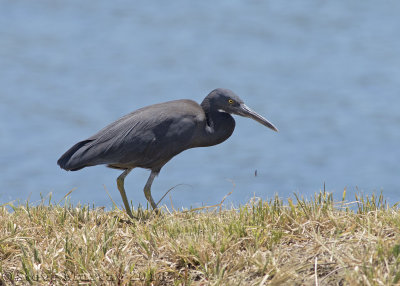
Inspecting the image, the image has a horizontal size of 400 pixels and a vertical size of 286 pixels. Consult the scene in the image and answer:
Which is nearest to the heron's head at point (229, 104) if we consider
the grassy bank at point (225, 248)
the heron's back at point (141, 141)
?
the heron's back at point (141, 141)

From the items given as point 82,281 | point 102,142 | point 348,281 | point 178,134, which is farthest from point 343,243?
point 102,142

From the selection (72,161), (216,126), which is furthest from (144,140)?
(216,126)

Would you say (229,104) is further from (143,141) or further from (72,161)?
(72,161)

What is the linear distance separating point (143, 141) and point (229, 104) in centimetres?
99

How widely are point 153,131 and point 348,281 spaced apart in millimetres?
2704

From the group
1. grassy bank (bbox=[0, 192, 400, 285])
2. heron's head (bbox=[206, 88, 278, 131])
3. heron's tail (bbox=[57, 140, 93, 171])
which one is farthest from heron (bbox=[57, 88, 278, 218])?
grassy bank (bbox=[0, 192, 400, 285])

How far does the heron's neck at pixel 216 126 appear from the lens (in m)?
6.29

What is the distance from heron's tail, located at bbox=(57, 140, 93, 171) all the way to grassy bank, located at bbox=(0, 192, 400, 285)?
0.85 m

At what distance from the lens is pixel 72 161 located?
5938 millimetres

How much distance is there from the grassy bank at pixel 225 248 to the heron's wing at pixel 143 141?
91 centimetres

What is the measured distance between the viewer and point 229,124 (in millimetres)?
6422

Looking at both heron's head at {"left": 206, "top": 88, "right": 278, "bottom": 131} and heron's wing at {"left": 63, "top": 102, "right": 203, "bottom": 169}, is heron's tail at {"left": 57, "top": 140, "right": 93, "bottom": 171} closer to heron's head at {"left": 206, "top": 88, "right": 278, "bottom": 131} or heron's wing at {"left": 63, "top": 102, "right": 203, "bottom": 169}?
heron's wing at {"left": 63, "top": 102, "right": 203, "bottom": 169}

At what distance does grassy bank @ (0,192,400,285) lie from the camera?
3.94 metres

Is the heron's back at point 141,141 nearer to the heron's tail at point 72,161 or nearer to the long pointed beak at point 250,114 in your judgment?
the heron's tail at point 72,161
